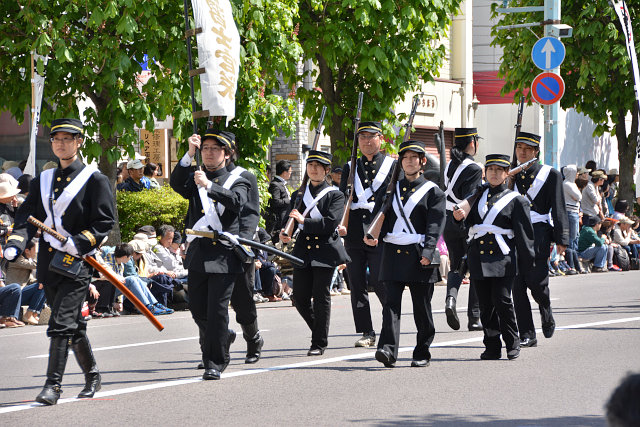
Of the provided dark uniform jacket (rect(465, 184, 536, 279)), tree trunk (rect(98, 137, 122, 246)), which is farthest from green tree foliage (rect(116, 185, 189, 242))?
dark uniform jacket (rect(465, 184, 536, 279))

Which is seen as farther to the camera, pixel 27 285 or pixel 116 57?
pixel 116 57

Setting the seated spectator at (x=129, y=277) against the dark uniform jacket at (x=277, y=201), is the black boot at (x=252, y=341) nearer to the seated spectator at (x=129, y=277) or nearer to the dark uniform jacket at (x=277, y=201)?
the seated spectator at (x=129, y=277)

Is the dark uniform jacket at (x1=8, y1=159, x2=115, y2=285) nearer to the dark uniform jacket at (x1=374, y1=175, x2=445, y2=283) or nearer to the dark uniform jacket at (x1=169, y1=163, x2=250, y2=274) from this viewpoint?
the dark uniform jacket at (x1=169, y1=163, x2=250, y2=274)

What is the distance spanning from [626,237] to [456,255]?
13.0m

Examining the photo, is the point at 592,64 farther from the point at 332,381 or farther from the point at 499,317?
the point at 332,381

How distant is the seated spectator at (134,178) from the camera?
61.7 ft

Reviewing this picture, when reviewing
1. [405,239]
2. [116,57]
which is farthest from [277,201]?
[405,239]

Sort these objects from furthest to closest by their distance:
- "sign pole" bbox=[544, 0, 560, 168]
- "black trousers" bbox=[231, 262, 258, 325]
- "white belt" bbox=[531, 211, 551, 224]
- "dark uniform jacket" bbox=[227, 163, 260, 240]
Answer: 1. "sign pole" bbox=[544, 0, 560, 168]
2. "white belt" bbox=[531, 211, 551, 224]
3. "black trousers" bbox=[231, 262, 258, 325]
4. "dark uniform jacket" bbox=[227, 163, 260, 240]

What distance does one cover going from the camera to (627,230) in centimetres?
2481

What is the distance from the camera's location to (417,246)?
382 inches

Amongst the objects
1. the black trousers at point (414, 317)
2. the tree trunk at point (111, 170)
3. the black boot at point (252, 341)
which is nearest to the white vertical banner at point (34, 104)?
the tree trunk at point (111, 170)

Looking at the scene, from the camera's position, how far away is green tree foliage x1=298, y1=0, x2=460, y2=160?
71.4 feet

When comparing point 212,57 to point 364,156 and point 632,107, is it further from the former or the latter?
point 632,107

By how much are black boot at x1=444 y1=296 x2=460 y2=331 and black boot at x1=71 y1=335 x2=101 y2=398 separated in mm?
4785
